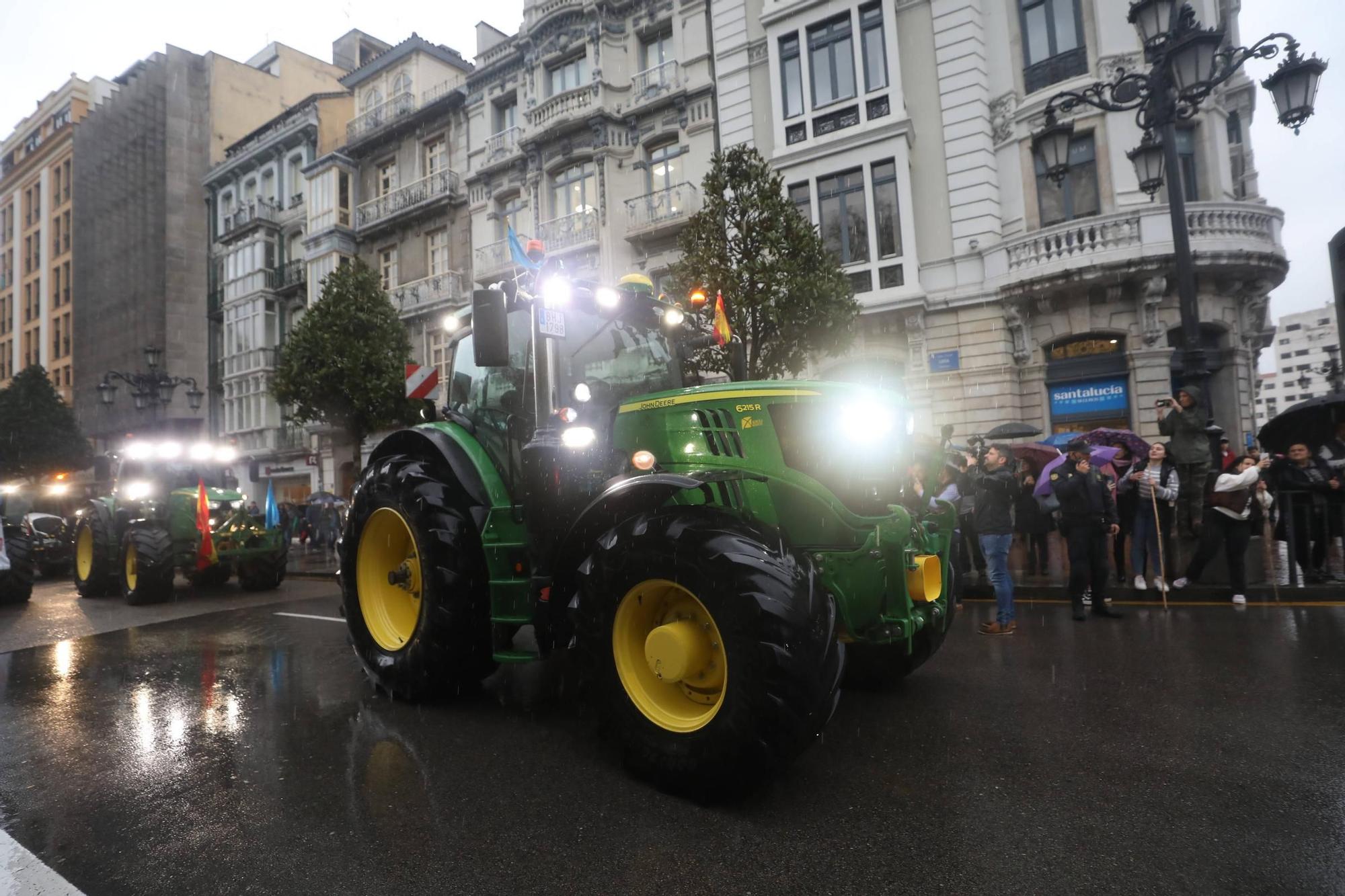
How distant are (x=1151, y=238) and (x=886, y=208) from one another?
5.35 metres

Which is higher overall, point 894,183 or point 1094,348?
point 894,183

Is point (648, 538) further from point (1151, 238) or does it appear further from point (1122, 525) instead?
point (1151, 238)

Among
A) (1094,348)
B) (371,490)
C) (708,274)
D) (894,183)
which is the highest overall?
(894,183)

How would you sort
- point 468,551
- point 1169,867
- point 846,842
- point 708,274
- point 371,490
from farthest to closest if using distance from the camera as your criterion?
point 708,274, point 371,490, point 468,551, point 846,842, point 1169,867

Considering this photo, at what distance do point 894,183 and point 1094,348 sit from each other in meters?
5.70

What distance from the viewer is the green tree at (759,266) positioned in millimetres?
12250

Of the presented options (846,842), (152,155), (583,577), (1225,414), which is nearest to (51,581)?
(583,577)

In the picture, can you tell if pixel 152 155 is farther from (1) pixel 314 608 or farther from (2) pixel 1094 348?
(2) pixel 1094 348

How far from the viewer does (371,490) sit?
5.04 metres

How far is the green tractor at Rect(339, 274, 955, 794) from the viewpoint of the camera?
301cm

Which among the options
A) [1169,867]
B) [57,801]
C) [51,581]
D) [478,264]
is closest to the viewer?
[1169,867]

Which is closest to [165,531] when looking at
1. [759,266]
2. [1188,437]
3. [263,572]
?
[263,572]

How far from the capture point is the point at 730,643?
301cm

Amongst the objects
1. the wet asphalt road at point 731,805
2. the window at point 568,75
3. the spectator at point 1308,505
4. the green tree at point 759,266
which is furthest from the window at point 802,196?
the wet asphalt road at point 731,805
